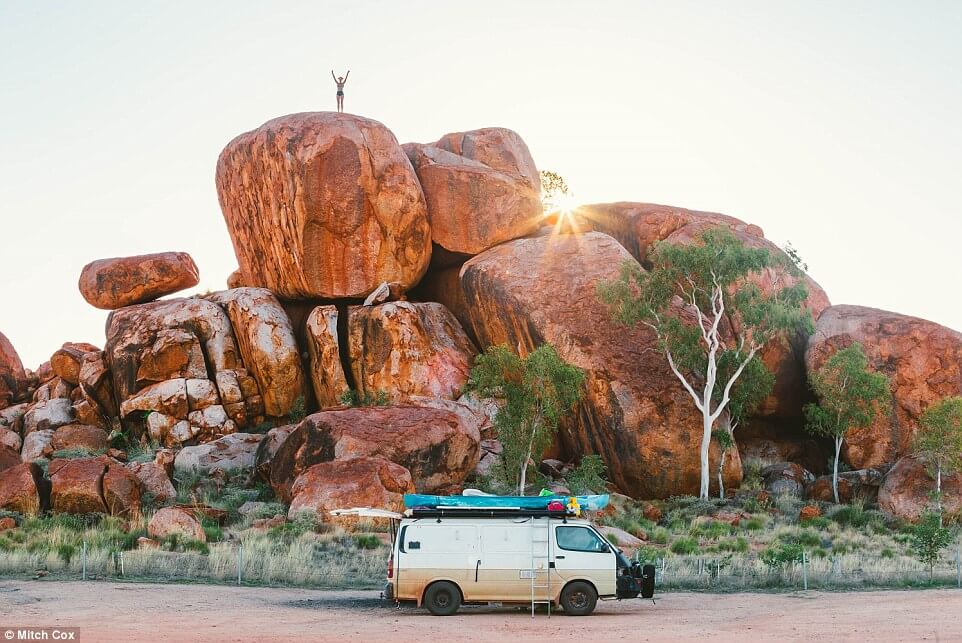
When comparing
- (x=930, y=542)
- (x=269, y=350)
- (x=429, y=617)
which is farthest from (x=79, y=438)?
(x=930, y=542)

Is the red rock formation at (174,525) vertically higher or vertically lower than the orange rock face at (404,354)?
lower

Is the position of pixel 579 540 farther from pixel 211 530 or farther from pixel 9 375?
pixel 9 375

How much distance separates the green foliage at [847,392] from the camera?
41.2m

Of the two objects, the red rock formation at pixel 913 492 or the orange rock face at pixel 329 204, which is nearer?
the red rock formation at pixel 913 492

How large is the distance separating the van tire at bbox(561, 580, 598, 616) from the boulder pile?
17.8m

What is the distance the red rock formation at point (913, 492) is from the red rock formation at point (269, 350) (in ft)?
89.6

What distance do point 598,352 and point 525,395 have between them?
20.1 ft

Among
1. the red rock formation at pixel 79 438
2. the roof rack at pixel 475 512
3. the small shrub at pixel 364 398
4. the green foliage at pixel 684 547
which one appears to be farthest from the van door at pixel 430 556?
the red rock formation at pixel 79 438

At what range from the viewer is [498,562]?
19.5 metres

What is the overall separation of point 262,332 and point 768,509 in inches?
1001

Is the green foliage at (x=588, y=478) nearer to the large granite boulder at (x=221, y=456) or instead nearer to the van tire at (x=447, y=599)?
the large granite boulder at (x=221, y=456)

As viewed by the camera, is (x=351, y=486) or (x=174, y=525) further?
(x=351, y=486)

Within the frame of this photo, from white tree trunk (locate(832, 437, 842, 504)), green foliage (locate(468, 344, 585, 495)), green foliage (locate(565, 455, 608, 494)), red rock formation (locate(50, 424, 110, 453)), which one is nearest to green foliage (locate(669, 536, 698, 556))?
green foliage (locate(565, 455, 608, 494))

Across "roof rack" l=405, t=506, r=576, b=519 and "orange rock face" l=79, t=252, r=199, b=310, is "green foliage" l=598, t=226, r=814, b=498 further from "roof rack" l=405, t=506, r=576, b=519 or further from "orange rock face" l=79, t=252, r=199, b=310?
"orange rock face" l=79, t=252, r=199, b=310
